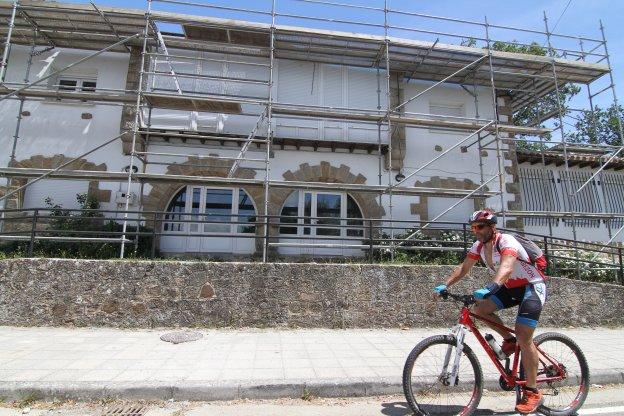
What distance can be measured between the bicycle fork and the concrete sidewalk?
0.97 metres

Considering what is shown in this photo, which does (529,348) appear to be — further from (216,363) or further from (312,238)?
(312,238)

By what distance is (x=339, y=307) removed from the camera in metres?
7.34

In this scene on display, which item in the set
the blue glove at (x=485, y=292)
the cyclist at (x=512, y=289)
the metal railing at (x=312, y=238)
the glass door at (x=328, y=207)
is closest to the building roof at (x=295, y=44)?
the glass door at (x=328, y=207)

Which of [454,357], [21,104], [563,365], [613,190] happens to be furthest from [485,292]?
[613,190]

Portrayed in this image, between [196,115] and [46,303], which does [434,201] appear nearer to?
[196,115]

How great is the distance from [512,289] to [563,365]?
3.15 ft

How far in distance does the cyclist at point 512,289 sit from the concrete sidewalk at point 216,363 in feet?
3.78

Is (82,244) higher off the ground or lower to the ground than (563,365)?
higher

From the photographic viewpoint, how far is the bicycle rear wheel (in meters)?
3.88

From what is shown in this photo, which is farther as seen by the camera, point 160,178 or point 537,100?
point 537,100

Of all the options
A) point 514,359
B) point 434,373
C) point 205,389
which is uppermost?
point 514,359

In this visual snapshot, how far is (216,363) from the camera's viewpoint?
509cm

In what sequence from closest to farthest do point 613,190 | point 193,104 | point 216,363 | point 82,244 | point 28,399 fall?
point 28,399
point 216,363
point 82,244
point 193,104
point 613,190

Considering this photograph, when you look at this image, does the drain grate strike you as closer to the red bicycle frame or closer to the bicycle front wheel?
the bicycle front wheel
